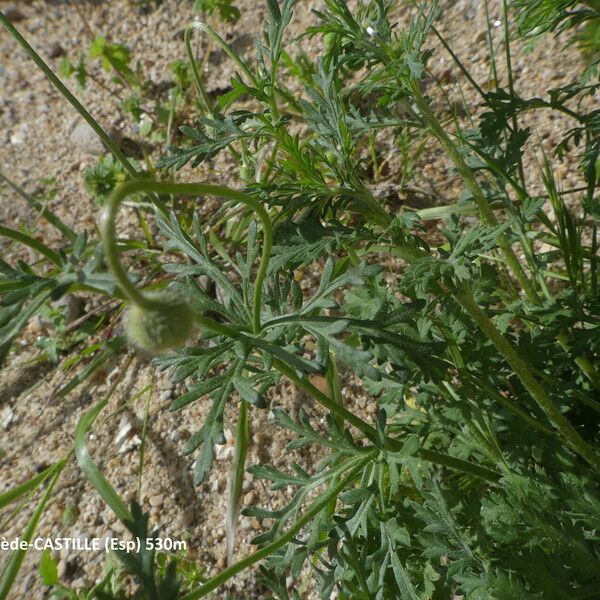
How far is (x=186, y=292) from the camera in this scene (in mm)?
1449

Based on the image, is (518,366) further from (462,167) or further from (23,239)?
(23,239)

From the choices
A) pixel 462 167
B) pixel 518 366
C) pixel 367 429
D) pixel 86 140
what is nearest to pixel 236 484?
pixel 367 429

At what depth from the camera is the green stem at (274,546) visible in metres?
1.14

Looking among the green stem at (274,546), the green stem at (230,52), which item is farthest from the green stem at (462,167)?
the green stem at (274,546)

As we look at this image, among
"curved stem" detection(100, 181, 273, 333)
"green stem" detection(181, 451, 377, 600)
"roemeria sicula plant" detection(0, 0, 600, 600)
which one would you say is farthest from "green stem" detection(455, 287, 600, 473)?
"curved stem" detection(100, 181, 273, 333)

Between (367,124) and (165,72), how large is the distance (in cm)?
230

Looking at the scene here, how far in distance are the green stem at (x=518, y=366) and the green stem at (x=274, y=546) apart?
0.38 m

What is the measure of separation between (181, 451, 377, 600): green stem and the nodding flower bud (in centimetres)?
44

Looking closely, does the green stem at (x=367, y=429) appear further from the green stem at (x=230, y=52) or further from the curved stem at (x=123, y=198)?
the green stem at (x=230, y=52)

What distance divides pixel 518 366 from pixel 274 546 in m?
0.69

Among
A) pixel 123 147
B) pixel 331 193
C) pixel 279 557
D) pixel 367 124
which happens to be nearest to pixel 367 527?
pixel 279 557

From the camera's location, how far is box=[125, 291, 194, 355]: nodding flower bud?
1021mm

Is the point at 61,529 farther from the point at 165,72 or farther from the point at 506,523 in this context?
the point at 165,72

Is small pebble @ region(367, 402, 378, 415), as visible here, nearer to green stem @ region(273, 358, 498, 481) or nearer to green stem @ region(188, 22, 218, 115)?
green stem @ region(273, 358, 498, 481)
